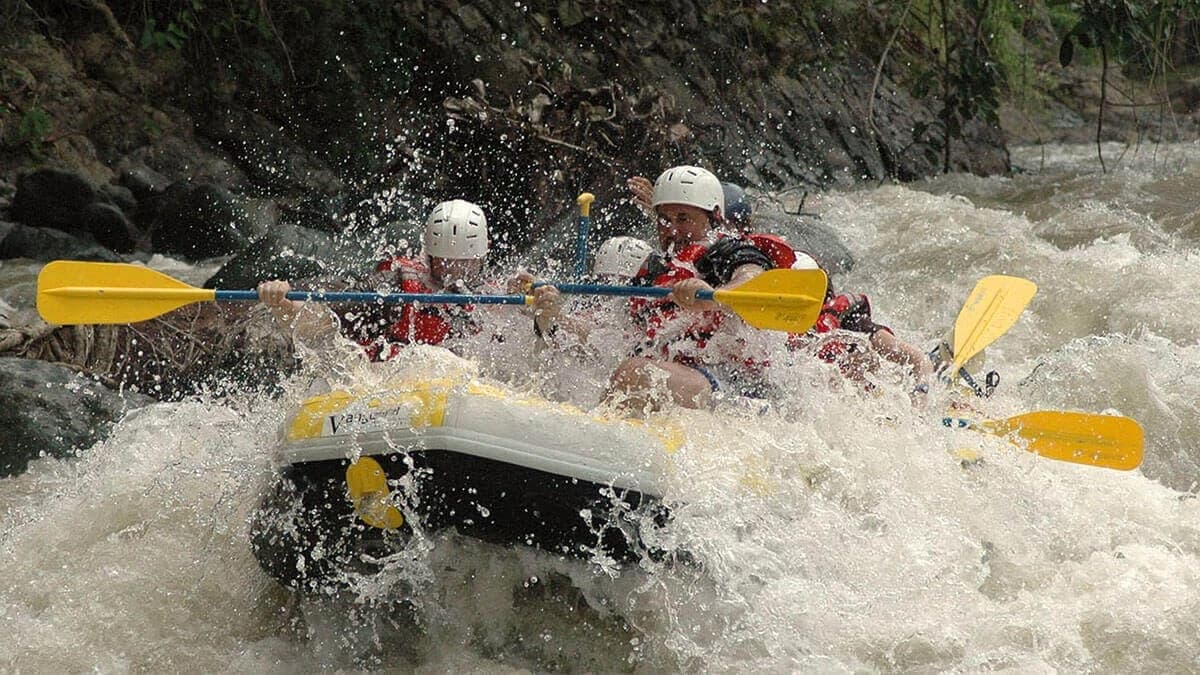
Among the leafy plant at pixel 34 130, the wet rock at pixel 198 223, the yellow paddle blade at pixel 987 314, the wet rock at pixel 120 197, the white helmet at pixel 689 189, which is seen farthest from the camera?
the leafy plant at pixel 34 130

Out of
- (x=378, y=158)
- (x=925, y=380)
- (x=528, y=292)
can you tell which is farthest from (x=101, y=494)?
(x=378, y=158)

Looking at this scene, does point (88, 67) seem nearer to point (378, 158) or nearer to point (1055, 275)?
point (378, 158)

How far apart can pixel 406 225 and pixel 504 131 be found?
113 cm

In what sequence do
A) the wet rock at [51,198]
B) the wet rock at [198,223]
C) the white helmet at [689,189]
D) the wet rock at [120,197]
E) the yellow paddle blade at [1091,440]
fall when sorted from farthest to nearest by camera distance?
the wet rock at [120,197]
the wet rock at [198,223]
the wet rock at [51,198]
the white helmet at [689,189]
the yellow paddle blade at [1091,440]

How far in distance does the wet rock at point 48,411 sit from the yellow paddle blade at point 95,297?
3.68ft

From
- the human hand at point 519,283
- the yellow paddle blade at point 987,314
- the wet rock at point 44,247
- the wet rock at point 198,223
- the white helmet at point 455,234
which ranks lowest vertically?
the yellow paddle blade at point 987,314

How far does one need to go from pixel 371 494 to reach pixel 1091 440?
2.51 meters

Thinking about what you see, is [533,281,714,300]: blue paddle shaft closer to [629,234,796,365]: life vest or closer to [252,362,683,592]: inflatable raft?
[629,234,796,365]: life vest

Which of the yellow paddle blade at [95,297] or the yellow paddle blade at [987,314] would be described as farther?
the yellow paddle blade at [987,314]

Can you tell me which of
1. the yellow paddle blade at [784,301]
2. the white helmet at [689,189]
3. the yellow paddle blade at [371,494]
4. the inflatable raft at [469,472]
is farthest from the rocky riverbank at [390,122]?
the yellow paddle blade at [784,301]

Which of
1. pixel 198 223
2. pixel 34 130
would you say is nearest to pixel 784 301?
pixel 198 223

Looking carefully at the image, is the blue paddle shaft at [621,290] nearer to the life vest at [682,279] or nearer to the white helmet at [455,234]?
the life vest at [682,279]

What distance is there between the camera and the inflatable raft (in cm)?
367

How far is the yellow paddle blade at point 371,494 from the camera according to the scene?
12.1ft
